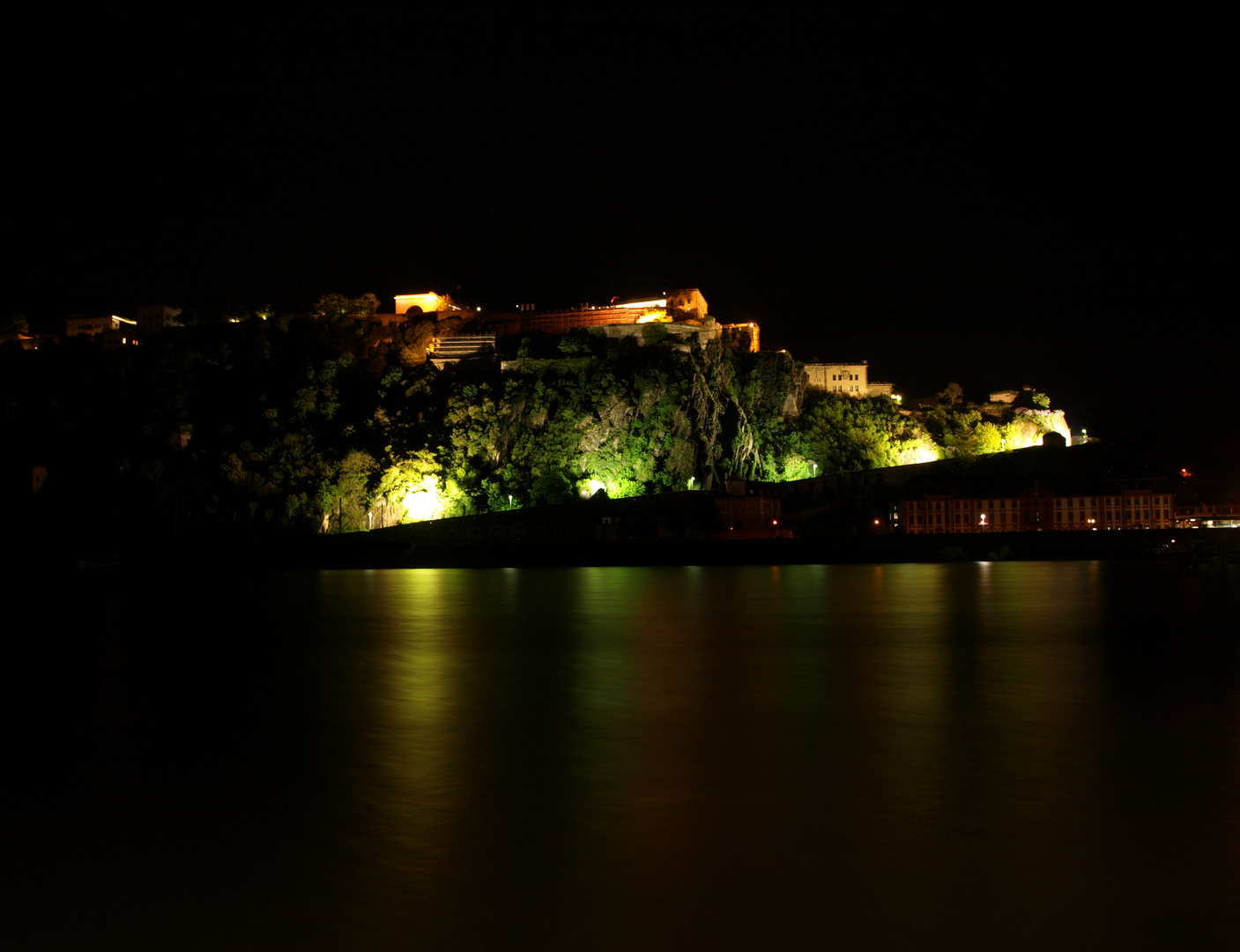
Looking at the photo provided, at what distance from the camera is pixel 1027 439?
2987 inches

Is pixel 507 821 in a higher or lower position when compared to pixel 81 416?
lower

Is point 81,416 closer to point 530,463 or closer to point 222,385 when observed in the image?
point 222,385

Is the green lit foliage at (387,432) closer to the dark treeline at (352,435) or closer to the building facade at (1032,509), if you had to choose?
the dark treeline at (352,435)

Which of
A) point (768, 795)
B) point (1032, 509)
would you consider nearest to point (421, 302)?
point (1032, 509)

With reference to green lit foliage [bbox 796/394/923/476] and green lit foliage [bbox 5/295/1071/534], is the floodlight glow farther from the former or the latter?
green lit foliage [bbox 796/394/923/476]

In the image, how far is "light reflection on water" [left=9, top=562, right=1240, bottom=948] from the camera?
3961 millimetres

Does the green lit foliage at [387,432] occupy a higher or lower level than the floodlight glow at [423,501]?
higher

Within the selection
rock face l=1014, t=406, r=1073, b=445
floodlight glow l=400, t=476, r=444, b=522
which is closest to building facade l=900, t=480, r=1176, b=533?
rock face l=1014, t=406, r=1073, b=445

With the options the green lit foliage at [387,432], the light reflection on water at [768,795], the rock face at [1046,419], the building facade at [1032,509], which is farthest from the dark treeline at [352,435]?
the light reflection on water at [768,795]

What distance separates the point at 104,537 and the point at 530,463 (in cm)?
2237

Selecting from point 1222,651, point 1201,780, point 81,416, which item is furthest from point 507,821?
point 81,416

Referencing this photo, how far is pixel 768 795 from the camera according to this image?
18.9ft

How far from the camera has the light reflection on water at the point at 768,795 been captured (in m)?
3.96

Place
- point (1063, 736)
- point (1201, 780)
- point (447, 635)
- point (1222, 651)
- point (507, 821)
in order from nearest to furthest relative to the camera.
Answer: point (507, 821) < point (1201, 780) < point (1063, 736) < point (1222, 651) < point (447, 635)
